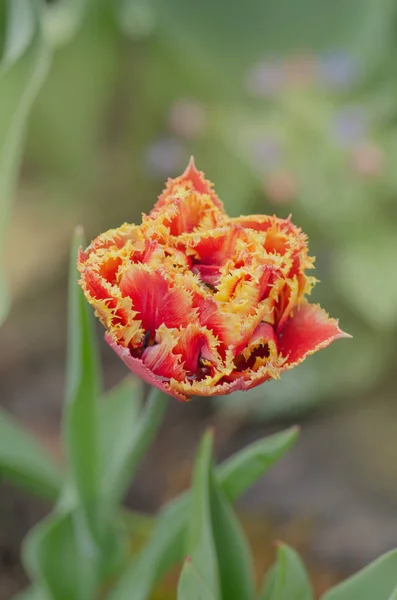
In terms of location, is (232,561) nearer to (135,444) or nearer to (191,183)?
(135,444)

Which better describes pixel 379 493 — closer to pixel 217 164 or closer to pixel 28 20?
pixel 217 164

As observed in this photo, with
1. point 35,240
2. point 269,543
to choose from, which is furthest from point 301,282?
point 35,240

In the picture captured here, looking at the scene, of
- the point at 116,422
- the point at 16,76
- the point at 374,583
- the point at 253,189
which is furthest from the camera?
the point at 253,189

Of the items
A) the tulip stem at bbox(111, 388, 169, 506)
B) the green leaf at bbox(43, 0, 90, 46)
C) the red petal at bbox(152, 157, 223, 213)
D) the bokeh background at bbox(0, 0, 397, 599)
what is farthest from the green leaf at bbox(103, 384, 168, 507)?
the green leaf at bbox(43, 0, 90, 46)

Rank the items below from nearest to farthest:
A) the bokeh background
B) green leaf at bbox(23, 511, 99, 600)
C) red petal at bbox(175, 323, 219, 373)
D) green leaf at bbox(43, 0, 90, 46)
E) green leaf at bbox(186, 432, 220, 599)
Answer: red petal at bbox(175, 323, 219, 373) < green leaf at bbox(186, 432, 220, 599) < green leaf at bbox(23, 511, 99, 600) < the bokeh background < green leaf at bbox(43, 0, 90, 46)

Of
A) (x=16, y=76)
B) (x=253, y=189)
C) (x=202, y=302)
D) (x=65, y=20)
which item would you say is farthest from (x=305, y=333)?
(x=65, y=20)

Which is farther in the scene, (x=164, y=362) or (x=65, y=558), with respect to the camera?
(x=65, y=558)

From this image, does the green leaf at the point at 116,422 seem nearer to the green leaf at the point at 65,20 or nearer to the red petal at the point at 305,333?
the red petal at the point at 305,333

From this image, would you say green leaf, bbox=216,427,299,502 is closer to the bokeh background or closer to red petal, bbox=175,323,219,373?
red petal, bbox=175,323,219,373

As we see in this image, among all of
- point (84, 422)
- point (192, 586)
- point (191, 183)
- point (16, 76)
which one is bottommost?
point (192, 586)
